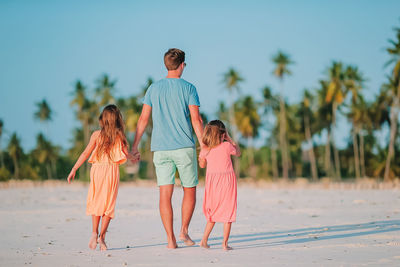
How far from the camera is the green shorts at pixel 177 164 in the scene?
20.9ft

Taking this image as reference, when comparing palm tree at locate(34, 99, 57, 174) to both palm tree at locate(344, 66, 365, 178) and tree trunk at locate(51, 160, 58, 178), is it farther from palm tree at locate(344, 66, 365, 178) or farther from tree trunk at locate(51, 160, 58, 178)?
palm tree at locate(344, 66, 365, 178)

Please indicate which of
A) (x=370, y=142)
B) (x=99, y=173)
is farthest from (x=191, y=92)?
(x=370, y=142)

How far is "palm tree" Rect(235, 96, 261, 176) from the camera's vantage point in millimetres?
68062

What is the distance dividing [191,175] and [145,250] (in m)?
1.00

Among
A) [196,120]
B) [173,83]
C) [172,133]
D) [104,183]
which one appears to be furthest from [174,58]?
[104,183]

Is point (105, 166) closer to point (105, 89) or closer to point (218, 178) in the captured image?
point (218, 178)

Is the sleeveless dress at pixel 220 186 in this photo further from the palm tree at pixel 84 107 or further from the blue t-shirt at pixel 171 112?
the palm tree at pixel 84 107

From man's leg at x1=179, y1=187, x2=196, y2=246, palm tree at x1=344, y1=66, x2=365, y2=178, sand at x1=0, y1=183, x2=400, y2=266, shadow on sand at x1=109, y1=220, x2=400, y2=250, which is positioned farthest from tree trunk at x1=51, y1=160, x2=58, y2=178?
man's leg at x1=179, y1=187, x2=196, y2=246

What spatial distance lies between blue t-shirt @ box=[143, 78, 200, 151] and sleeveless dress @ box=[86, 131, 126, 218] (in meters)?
0.47

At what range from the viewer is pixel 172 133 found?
21.1 feet

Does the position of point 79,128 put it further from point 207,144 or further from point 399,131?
point 207,144

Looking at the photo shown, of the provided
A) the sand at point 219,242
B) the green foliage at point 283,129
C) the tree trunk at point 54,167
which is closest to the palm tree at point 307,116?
the green foliage at point 283,129

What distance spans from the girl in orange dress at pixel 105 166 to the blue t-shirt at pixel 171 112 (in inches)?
16.4

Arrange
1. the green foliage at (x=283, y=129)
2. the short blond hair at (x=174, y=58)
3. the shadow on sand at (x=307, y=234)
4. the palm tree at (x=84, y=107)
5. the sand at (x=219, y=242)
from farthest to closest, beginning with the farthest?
the palm tree at (x=84, y=107) → the green foliage at (x=283, y=129) → the shadow on sand at (x=307, y=234) → the short blond hair at (x=174, y=58) → the sand at (x=219, y=242)
